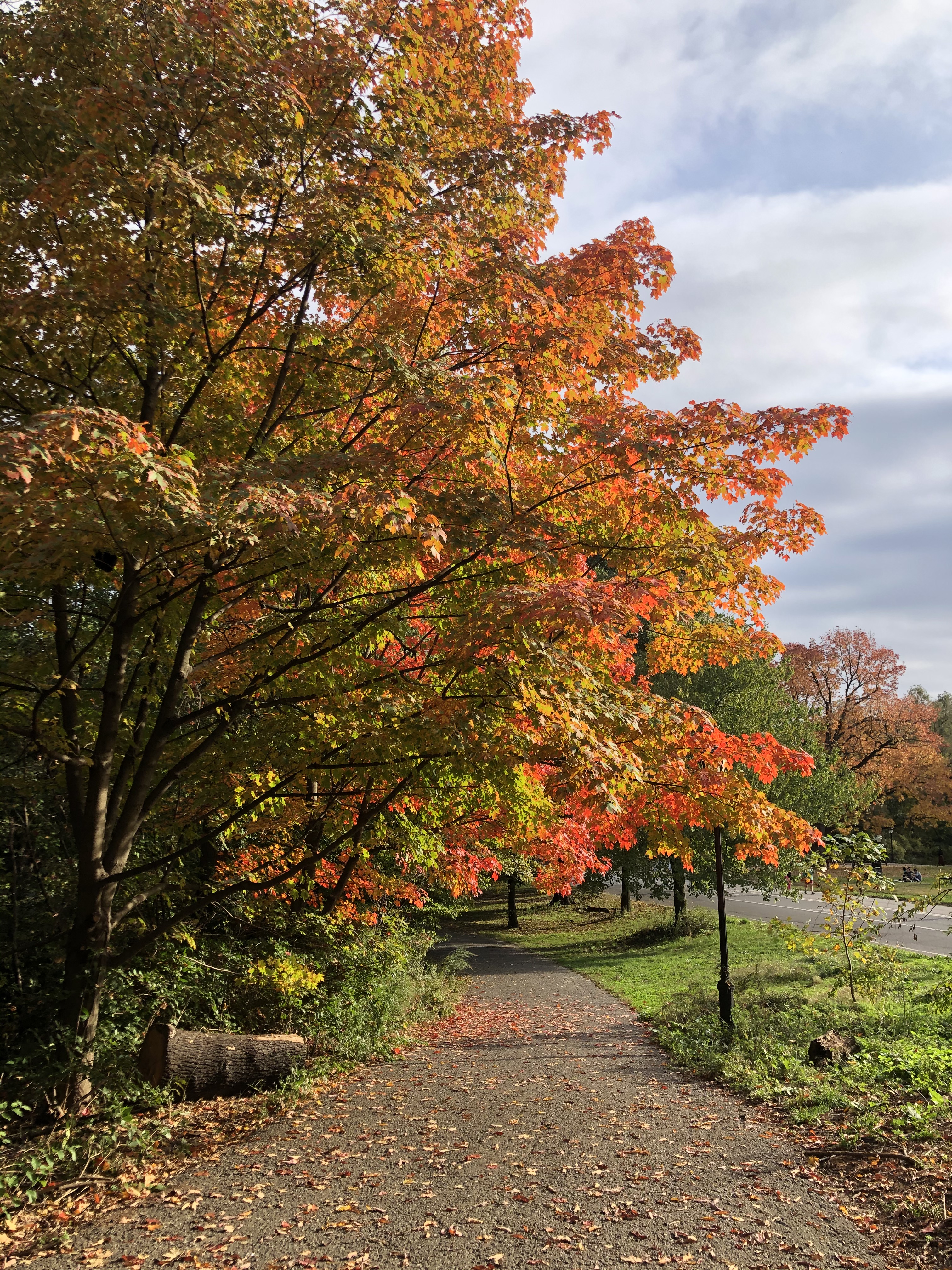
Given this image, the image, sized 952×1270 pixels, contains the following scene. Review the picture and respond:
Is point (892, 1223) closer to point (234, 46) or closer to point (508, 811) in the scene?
point (508, 811)

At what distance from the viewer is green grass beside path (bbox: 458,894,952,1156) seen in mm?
6219

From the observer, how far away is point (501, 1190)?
5.20 meters

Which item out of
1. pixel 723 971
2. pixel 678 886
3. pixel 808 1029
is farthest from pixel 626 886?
pixel 808 1029

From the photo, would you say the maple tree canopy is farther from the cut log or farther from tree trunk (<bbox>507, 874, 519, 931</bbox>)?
tree trunk (<bbox>507, 874, 519, 931</bbox>)

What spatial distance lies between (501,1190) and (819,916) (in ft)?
75.3

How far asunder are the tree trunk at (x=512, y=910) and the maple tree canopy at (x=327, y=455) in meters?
23.9

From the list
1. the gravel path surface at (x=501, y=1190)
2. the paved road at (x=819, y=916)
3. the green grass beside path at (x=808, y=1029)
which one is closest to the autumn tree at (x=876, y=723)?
the paved road at (x=819, y=916)

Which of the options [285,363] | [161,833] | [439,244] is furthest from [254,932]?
[439,244]

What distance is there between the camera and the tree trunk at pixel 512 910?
30.1 meters

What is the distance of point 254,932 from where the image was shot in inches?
352

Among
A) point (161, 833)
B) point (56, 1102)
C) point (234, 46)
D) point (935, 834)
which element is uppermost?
point (234, 46)

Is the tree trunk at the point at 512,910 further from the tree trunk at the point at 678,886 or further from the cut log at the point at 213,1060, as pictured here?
the cut log at the point at 213,1060

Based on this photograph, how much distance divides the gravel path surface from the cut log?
584 mm

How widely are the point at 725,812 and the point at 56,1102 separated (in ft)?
19.9
